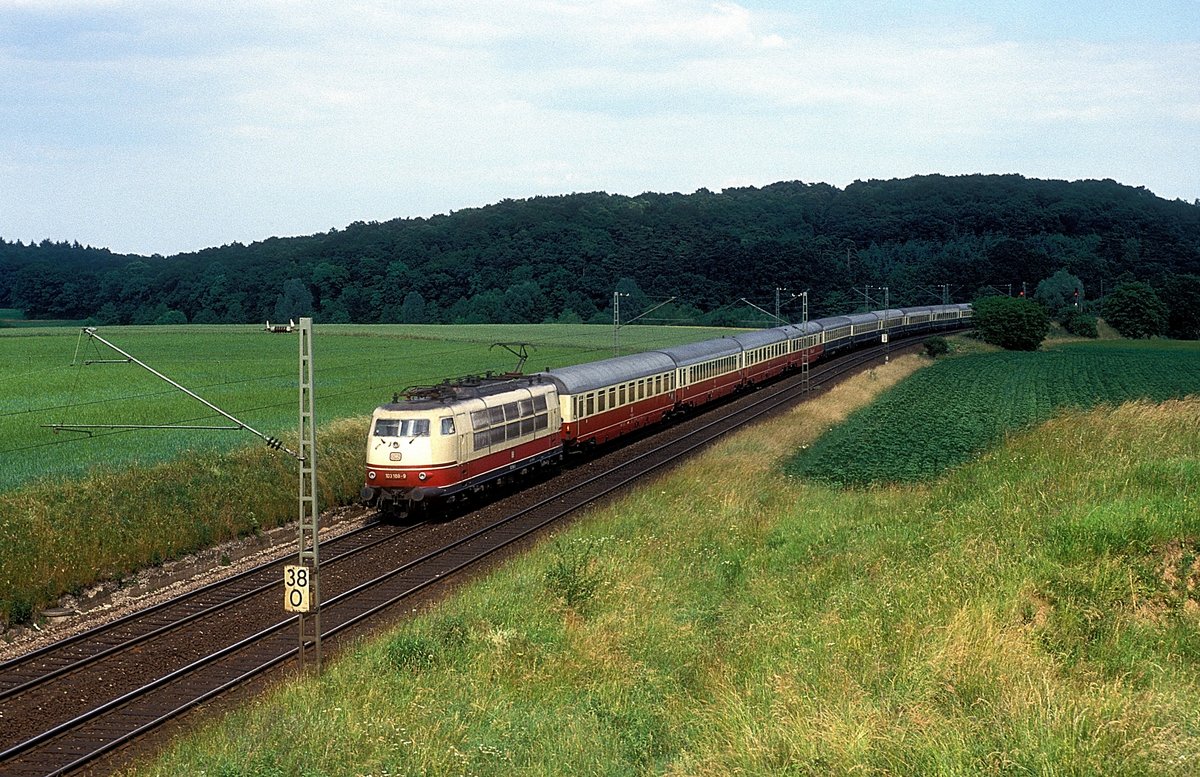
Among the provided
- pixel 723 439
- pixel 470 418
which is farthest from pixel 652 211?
pixel 470 418

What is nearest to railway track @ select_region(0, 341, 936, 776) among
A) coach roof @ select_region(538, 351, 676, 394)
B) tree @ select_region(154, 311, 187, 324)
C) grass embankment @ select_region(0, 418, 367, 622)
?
grass embankment @ select_region(0, 418, 367, 622)

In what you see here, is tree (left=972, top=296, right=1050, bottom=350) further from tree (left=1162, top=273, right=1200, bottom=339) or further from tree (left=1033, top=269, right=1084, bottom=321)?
tree (left=1033, top=269, right=1084, bottom=321)

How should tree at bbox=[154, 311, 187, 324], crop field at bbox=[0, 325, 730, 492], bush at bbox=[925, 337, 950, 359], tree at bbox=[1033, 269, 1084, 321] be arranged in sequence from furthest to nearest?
tree at bbox=[1033, 269, 1084, 321]
tree at bbox=[154, 311, 187, 324]
bush at bbox=[925, 337, 950, 359]
crop field at bbox=[0, 325, 730, 492]

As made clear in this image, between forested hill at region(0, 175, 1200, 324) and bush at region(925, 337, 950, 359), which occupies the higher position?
forested hill at region(0, 175, 1200, 324)

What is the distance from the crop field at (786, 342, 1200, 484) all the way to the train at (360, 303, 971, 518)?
7.66m

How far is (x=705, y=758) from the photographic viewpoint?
1295 centimetres

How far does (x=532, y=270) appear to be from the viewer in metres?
142

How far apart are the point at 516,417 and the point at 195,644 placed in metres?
15.1

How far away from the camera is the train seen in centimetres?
2983

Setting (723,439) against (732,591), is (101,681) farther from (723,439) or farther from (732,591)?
(723,439)

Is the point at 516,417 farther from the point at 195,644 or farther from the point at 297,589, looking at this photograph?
the point at 297,589

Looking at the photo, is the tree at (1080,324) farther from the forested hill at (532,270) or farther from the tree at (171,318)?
the tree at (171,318)

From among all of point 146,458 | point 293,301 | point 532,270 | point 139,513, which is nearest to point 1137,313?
point 532,270

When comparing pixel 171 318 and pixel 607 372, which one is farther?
pixel 171 318
